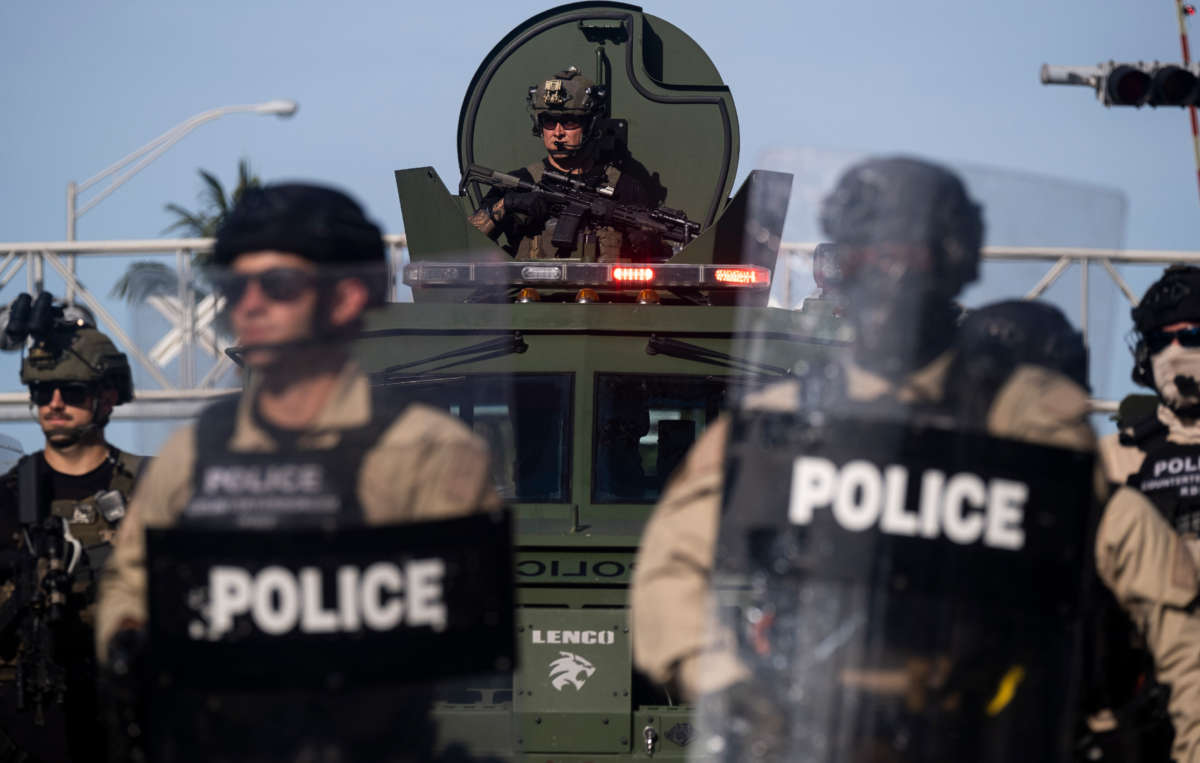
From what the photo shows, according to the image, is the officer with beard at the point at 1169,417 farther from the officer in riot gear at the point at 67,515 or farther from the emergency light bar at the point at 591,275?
the officer in riot gear at the point at 67,515

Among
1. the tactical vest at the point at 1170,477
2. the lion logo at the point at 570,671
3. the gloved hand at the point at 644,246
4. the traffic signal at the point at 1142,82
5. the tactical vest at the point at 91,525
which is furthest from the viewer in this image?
the gloved hand at the point at 644,246

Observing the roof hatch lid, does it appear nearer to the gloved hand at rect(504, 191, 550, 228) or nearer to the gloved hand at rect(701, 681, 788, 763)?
the gloved hand at rect(504, 191, 550, 228)

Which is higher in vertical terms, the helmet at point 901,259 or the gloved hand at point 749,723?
the helmet at point 901,259

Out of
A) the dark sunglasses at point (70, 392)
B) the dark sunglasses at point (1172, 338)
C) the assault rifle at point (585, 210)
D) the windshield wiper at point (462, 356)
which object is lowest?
the dark sunglasses at point (70, 392)

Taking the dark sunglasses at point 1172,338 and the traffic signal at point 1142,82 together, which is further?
the traffic signal at point 1142,82

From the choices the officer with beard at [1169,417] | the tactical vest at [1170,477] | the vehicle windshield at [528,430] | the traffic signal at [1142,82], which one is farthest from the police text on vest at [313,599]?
the traffic signal at [1142,82]

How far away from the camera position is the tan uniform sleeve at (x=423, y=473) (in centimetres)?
303

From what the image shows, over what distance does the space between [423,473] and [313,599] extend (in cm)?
31

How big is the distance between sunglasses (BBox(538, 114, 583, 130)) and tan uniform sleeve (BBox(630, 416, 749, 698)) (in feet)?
18.2

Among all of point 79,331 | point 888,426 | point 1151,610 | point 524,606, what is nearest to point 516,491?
point 524,606

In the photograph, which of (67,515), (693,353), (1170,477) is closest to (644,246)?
(693,353)

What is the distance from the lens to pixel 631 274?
22.7 ft

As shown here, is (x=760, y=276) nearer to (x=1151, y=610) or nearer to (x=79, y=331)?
(x=79, y=331)

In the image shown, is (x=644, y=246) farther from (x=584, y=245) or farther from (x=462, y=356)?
(x=462, y=356)
